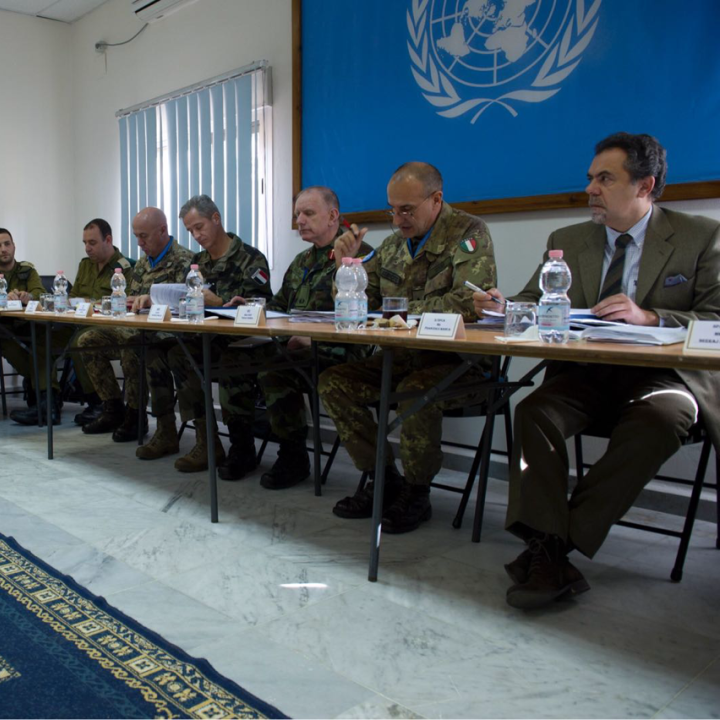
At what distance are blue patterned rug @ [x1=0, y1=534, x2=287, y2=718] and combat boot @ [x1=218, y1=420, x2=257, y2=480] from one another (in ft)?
3.92

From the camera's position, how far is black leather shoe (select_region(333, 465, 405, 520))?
2.41 meters

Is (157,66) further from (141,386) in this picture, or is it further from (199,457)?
Answer: (199,457)

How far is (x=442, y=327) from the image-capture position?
1666 millimetres

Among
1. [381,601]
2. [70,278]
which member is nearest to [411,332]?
[381,601]

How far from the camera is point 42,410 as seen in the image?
417 cm

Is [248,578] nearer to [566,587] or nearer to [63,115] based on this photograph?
[566,587]

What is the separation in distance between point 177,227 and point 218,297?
1.85 metres

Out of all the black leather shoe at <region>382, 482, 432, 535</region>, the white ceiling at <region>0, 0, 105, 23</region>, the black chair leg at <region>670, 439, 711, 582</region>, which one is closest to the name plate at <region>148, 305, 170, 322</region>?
the black leather shoe at <region>382, 482, 432, 535</region>

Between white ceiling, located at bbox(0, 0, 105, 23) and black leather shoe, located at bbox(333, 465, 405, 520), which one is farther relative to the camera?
white ceiling, located at bbox(0, 0, 105, 23)

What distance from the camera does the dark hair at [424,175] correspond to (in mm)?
2385

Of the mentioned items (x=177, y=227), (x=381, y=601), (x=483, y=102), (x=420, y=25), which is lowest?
(x=381, y=601)

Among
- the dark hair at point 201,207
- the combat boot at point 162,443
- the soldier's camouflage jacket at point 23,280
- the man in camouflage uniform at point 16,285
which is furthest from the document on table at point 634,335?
the soldier's camouflage jacket at point 23,280

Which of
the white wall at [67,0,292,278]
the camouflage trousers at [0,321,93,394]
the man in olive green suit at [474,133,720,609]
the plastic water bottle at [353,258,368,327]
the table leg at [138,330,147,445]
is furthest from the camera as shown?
the camouflage trousers at [0,321,93,394]

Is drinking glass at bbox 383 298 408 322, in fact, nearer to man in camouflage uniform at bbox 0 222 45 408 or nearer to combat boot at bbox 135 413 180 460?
combat boot at bbox 135 413 180 460
